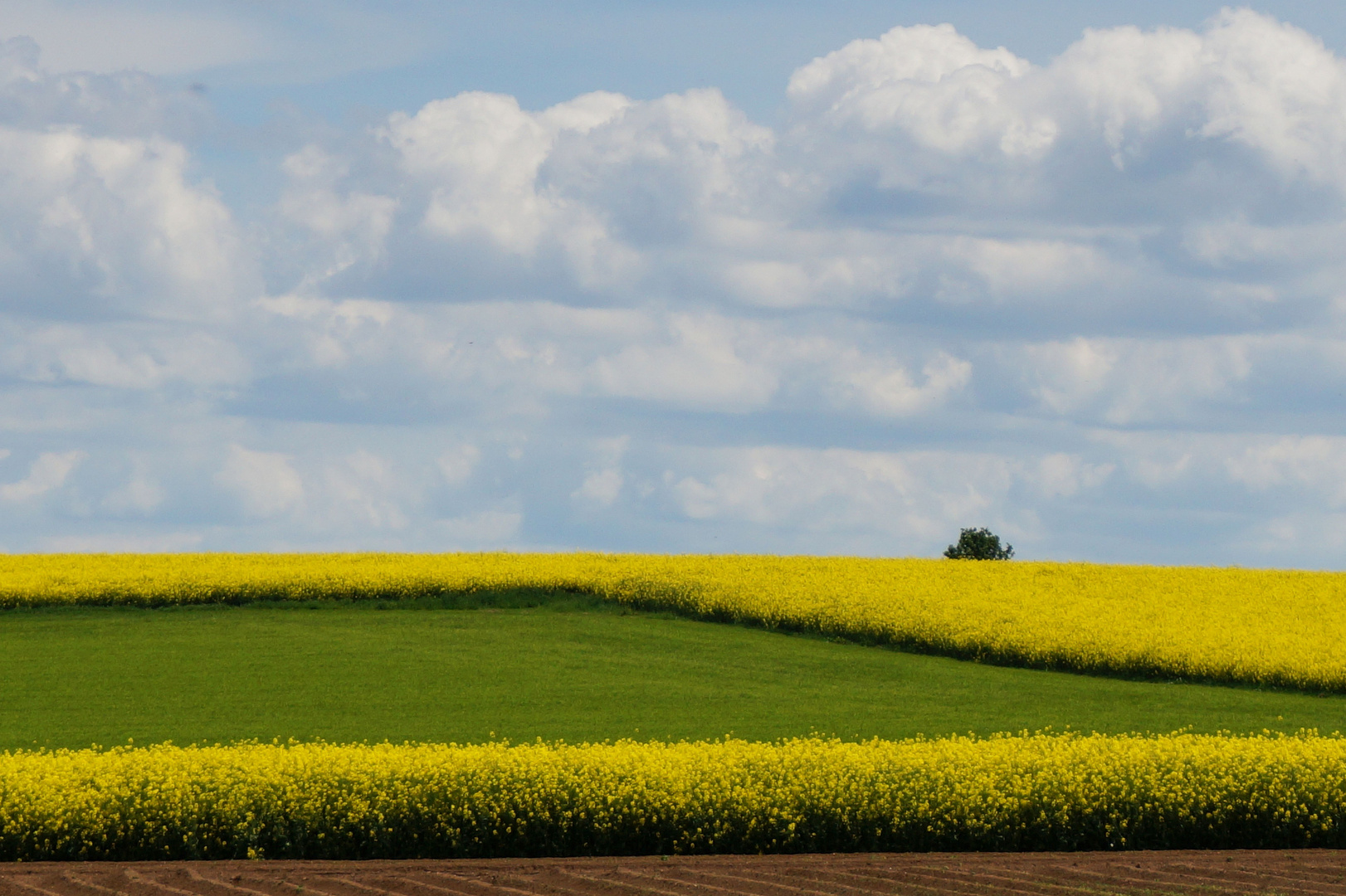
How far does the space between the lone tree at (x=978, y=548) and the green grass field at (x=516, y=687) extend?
763 inches

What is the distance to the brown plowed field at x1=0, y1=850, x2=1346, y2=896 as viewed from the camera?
11.8 meters

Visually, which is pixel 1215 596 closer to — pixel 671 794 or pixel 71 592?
pixel 671 794

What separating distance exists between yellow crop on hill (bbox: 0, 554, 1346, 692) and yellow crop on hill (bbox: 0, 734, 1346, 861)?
1226 centimetres

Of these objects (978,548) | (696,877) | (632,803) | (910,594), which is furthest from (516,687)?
(978,548)

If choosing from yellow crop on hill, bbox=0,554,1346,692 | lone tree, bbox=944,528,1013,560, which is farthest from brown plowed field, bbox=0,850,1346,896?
lone tree, bbox=944,528,1013,560

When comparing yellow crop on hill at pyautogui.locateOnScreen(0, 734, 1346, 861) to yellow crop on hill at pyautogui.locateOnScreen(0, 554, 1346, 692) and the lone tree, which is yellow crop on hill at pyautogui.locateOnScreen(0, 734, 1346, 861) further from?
the lone tree

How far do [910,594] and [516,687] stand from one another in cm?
1204

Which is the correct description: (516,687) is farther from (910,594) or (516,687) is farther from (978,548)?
(978,548)

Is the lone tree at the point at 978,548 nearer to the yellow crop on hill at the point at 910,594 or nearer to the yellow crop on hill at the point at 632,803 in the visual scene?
the yellow crop on hill at the point at 910,594

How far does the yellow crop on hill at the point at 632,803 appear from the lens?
43.6 feet

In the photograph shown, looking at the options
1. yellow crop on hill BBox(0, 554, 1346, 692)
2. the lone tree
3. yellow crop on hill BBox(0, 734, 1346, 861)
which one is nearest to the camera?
yellow crop on hill BBox(0, 734, 1346, 861)

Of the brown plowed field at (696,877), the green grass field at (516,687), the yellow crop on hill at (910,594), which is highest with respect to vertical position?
the yellow crop on hill at (910,594)

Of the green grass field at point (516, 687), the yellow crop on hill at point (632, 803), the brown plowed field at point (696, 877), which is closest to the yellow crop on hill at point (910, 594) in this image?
the green grass field at point (516, 687)

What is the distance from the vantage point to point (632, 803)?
44.2 ft
